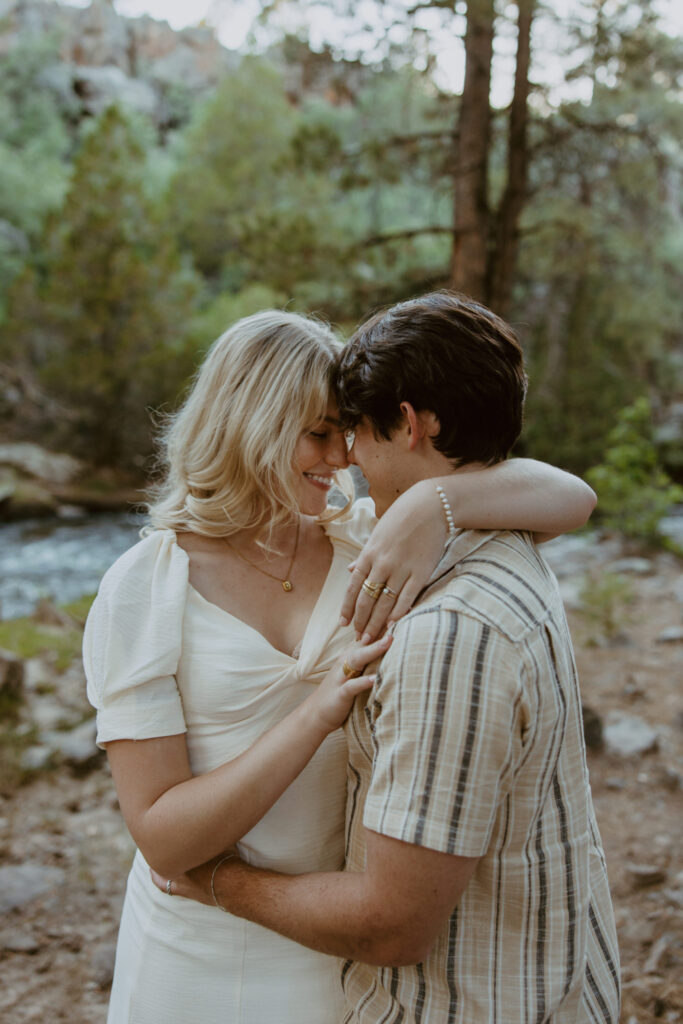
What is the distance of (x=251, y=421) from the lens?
1739mm

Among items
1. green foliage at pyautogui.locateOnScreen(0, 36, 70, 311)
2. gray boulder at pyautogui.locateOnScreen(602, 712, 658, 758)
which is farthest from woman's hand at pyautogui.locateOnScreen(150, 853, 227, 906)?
green foliage at pyautogui.locateOnScreen(0, 36, 70, 311)

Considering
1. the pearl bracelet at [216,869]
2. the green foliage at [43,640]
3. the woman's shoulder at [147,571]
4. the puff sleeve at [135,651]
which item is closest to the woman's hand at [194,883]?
the pearl bracelet at [216,869]

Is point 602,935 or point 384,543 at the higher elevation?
point 384,543

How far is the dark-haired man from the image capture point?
1102 millimetres

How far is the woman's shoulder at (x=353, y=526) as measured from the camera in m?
1.96

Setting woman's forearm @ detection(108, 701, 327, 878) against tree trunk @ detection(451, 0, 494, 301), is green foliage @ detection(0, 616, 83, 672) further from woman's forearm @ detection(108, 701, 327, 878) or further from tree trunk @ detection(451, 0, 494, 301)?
woman's forearm @ detection(108, 701, 327, 878)

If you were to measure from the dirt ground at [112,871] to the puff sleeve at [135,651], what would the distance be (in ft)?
6.21

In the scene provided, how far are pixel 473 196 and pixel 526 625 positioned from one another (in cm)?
466

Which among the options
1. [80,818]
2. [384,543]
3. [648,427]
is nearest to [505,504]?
[384,543]

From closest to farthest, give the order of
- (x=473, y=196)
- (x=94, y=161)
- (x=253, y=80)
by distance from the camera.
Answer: (x=473, y=196), (x=94, y=161), (x=253, y=80)

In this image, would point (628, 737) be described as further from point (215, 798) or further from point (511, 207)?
point (215, 798)

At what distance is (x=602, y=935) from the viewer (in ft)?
4.62

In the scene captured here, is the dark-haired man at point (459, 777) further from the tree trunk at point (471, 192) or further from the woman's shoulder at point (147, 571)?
the tree trunk at point (471, 192)

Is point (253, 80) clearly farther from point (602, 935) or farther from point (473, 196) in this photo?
point (602, 935)
